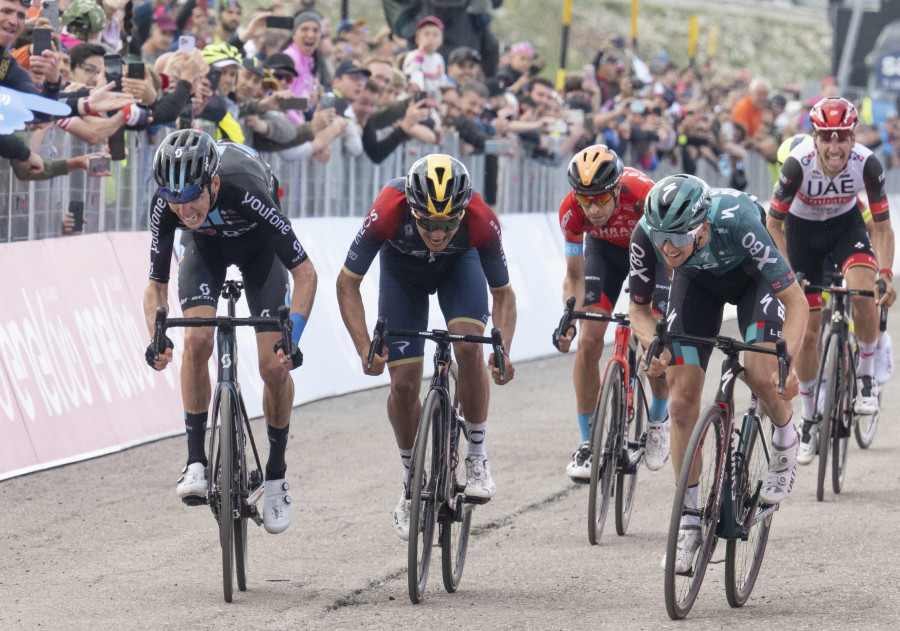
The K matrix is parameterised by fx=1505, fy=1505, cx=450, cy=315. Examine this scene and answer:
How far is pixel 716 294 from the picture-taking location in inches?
272

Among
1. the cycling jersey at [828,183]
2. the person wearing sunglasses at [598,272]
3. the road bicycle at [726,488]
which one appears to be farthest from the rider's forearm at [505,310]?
the cycling jersey at [828,183]

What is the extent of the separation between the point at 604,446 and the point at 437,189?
2.32m

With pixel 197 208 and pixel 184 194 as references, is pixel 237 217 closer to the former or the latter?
pixel 197 208

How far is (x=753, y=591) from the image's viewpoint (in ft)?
22.1

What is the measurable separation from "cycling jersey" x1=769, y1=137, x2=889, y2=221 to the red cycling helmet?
26 cm

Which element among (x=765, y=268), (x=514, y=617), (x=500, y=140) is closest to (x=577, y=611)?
(x=514, y=617)

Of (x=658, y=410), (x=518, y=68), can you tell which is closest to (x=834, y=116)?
(x=658, y=410)

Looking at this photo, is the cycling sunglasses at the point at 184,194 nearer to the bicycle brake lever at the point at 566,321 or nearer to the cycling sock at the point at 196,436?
the cycling sock at the point at 196,436

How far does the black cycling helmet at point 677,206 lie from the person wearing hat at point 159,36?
7374 millimetres

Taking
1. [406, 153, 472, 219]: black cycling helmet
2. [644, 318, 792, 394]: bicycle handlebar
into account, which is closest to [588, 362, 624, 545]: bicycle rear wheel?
[644, 318, 792, 394]: bicycle handlebar

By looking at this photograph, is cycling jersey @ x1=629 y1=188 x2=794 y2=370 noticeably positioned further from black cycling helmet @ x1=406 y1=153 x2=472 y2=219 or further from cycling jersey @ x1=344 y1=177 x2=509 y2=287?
black cycling helmet @ x1=406 y1=153 x2=472 y2=219

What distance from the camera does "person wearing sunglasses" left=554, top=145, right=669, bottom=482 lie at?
26.3 feet

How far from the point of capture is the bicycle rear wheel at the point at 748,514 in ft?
21.1

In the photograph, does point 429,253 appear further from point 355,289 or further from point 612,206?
point 612,206
